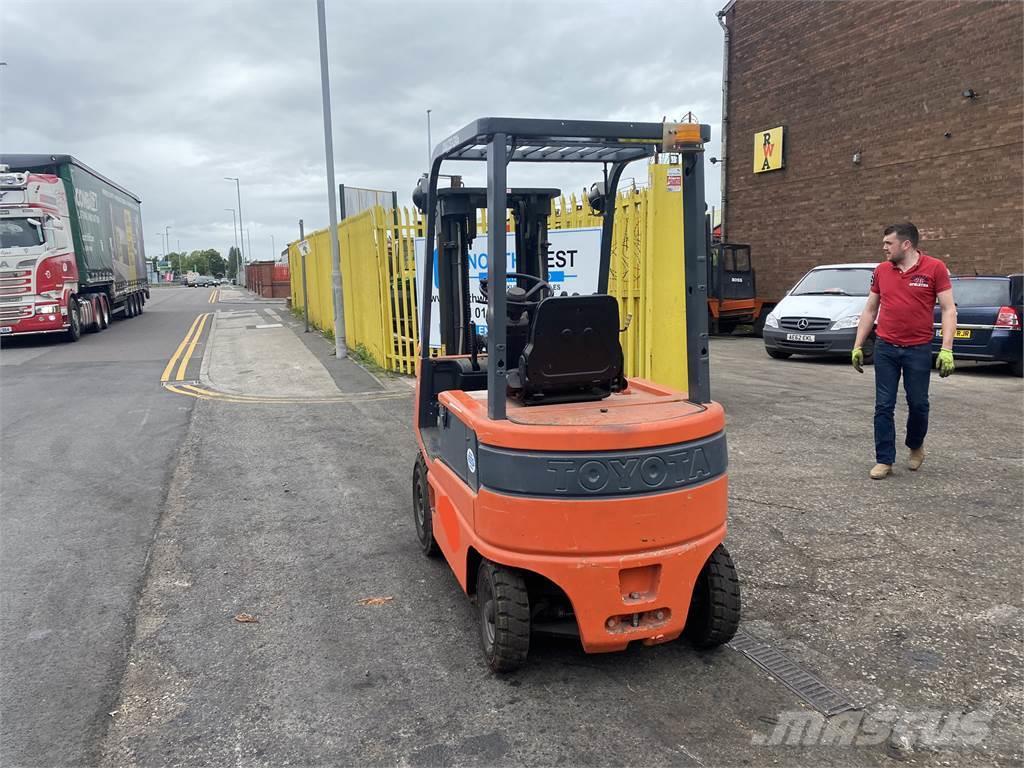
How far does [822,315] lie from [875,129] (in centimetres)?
674

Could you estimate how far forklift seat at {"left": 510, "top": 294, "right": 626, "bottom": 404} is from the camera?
3293 millimetres

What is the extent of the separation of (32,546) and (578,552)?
13.0 ft

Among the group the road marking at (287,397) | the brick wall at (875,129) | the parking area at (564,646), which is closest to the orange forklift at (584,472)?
the parking area at (564,646)

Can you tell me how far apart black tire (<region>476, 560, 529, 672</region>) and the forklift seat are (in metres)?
0.83

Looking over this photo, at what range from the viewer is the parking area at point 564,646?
285 centimetres

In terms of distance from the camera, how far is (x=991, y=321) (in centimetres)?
1169

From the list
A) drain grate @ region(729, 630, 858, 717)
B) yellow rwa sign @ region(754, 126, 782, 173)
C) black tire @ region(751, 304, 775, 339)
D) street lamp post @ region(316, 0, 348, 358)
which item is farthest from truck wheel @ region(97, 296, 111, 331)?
drain grate @ region(729, 630, 858, 717)

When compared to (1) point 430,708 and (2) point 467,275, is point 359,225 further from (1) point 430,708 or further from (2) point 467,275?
(1) point 430,708

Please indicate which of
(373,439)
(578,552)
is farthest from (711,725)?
(373,439)

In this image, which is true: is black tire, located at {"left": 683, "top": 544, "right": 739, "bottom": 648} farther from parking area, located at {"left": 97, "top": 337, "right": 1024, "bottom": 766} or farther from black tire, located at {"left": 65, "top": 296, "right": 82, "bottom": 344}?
black tire, located at {"left": 65, "top": 296, "right": 82, "bottom": 344}

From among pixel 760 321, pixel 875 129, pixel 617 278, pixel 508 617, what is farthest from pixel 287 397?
pixel 875 129

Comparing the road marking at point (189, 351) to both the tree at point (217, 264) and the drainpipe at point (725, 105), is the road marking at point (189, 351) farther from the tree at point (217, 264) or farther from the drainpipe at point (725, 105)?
the tree at point (217, 264)

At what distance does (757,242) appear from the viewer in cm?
2139

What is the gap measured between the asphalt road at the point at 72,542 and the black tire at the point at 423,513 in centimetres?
167
